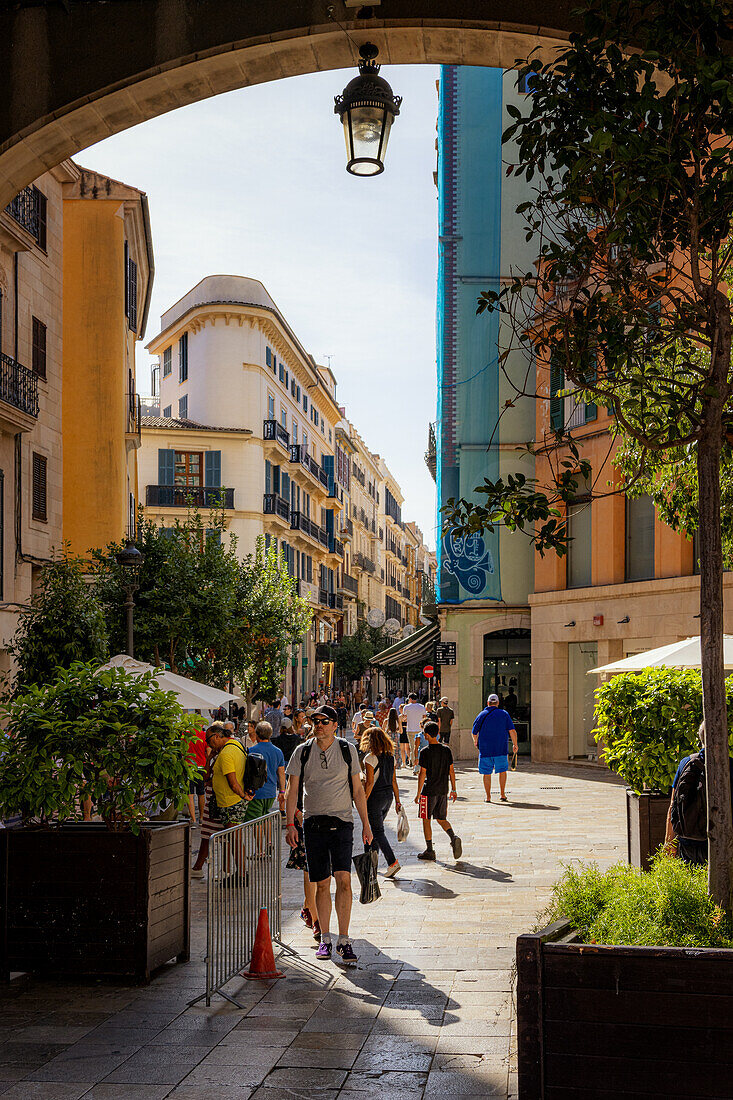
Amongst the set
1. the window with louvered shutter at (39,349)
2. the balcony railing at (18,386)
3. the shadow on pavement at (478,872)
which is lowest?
the shadow on pavement at (478,872)

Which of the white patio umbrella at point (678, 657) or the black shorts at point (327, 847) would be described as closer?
the black shorts at point (327, 847)

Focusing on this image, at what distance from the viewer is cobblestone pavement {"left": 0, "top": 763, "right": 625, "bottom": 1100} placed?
18.5 feet

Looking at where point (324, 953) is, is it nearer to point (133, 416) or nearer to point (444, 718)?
point (444, 718)

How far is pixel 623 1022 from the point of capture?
454 cm

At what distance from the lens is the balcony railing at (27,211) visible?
21.3 meters

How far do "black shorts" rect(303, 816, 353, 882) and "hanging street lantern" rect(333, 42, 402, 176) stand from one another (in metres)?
4.54

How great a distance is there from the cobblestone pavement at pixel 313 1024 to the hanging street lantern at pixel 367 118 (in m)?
4.73

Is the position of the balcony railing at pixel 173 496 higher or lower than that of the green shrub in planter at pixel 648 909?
higher

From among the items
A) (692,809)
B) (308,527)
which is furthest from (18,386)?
(308,527)

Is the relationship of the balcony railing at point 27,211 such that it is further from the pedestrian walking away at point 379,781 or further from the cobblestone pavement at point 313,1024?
the cobblestone pavement at point 313,1024

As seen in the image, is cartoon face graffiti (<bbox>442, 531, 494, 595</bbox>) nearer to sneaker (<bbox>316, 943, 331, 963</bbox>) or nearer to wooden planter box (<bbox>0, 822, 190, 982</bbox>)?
sneaker (<bbox>316, 943, 331, 963</bbox>)

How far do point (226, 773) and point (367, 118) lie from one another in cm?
706

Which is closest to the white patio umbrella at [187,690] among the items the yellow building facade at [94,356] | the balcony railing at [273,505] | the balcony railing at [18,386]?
the balcony railing at [18,386]

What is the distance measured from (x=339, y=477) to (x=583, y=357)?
2618 inches
